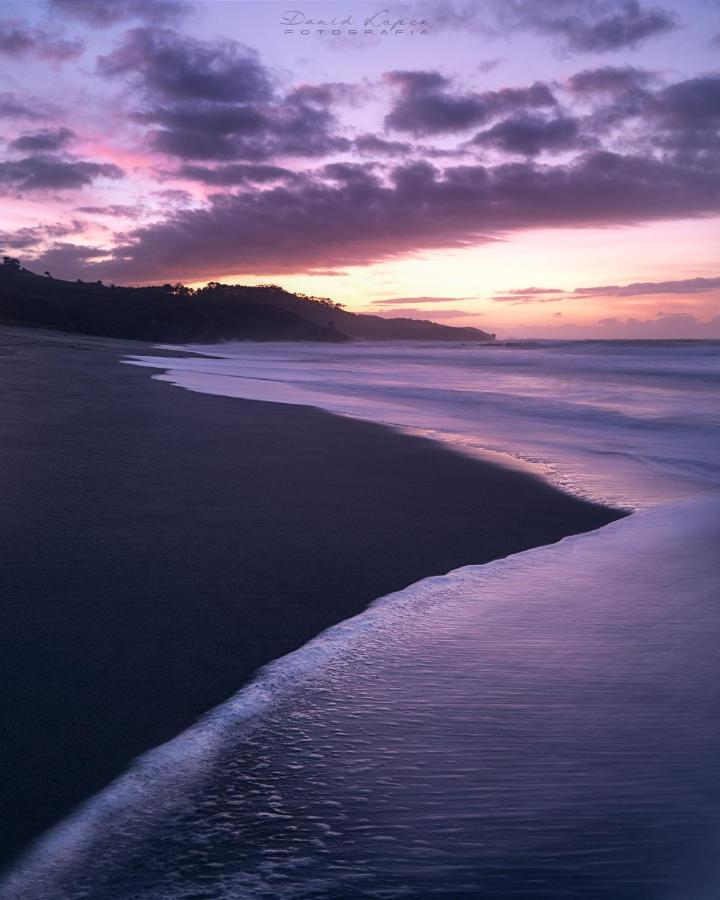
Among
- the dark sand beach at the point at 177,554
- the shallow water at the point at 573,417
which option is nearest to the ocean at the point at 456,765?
the dark sand beach at the point at 177,554

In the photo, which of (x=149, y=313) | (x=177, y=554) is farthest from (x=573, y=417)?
(x=149, y=313)

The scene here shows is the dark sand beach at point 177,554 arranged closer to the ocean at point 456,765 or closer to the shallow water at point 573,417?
the ocean at point 456,765

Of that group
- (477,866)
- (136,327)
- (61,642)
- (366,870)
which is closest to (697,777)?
(477,866)

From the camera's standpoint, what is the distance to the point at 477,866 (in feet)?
5.88

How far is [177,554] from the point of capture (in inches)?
152

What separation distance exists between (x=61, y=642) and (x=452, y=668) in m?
1.37

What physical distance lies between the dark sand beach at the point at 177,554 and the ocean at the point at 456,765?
0.54 ft

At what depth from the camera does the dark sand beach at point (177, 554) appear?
231cm

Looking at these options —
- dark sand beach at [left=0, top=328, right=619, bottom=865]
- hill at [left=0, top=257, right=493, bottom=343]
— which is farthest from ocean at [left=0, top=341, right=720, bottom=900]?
hill at [left=0, top=257, right=493, bottom=343]

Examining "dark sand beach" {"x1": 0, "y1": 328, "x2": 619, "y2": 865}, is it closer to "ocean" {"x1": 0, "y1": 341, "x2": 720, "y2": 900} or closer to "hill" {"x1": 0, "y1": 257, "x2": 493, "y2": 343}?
"ocean" {"x1": 0, "y1": 341, "x2": 720, "y2": 900}

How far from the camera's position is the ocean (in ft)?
5.70

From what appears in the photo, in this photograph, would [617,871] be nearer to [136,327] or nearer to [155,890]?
[155,890]

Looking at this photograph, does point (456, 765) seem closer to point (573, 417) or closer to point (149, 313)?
point (573, 417)

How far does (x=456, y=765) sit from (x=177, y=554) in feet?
6.71
